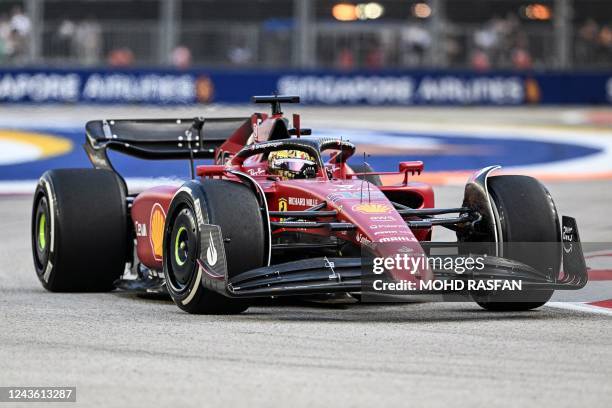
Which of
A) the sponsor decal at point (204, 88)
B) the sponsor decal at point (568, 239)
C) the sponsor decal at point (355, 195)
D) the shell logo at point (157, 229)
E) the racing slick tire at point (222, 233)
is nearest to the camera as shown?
the racing slick tire at point (222, 233)

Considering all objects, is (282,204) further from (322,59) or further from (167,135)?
(322,59)

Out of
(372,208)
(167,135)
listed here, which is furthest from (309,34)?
(372,208)

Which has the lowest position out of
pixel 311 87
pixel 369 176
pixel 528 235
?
pixel 528 235

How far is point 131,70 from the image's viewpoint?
3659cm

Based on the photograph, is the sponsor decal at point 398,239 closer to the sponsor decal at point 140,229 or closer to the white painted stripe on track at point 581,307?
the white painted stripe on track at point 581,307

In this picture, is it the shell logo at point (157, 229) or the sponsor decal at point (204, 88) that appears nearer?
the shell logo at point (157, 229)

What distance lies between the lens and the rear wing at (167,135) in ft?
38.1

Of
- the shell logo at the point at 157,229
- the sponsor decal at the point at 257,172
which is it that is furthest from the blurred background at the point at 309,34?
the sponsor decal at the point at 257,172

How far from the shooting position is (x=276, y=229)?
914 cm

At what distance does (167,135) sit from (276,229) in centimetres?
295

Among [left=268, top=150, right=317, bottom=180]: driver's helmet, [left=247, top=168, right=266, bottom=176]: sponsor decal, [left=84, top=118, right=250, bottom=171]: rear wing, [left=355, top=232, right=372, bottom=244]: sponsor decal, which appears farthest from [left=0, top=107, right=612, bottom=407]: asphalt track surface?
[left=84, top=118, right=250, bottom=171]: rear wing

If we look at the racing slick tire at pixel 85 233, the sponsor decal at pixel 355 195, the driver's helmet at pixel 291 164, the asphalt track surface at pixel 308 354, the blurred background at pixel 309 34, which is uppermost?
the blurred background at pixel 309 34

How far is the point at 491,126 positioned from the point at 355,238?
24.2 metres

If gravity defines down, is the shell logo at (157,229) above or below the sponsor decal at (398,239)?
below
